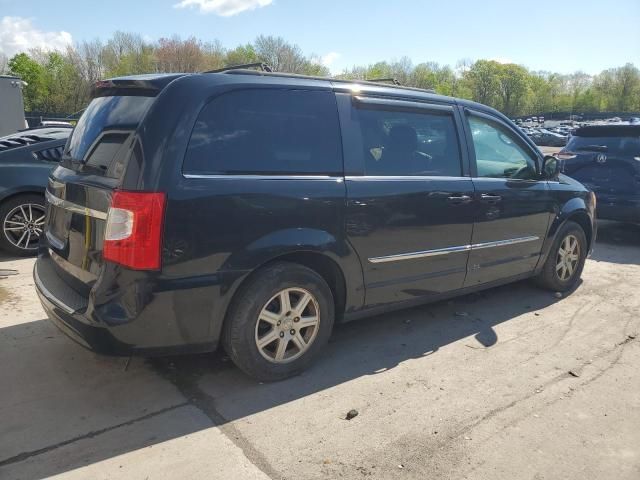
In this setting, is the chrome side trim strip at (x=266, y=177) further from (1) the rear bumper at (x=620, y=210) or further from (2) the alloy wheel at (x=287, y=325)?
(1) the rear bumper at (x=620, y=210)

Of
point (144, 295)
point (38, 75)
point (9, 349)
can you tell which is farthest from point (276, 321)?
point (38, 75)

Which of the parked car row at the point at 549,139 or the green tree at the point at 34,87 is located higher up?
the green tree at the point at 34,87

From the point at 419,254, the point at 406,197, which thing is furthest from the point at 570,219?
the point at 406,197

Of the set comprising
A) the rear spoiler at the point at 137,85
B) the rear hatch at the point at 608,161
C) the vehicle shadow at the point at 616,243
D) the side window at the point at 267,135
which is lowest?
the vehicle shadow at the point at 616,243

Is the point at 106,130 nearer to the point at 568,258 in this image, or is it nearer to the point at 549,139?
the point at 568,258

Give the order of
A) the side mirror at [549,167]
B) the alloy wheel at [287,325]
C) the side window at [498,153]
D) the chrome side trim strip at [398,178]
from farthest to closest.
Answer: the side mirror at [549,167]
the side window at [498,153]
the chrome side trim strip at [398,178]
the alloy wheel at [287,325]

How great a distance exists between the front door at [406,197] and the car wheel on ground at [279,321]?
0.42 m

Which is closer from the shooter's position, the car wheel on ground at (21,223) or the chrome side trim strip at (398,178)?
the chrome side trim strip at (398,178)

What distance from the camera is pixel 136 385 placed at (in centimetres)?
327

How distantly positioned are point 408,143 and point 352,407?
1.98 metres

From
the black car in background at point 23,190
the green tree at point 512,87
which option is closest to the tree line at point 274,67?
the green tree at point 512,87

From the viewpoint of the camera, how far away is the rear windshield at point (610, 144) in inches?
301

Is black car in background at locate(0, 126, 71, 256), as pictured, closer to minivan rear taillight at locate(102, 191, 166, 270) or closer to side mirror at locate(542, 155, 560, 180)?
minivan rear taillight at locate(102, 191, 166, 270)

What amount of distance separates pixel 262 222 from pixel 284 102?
802mm
